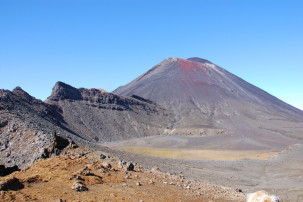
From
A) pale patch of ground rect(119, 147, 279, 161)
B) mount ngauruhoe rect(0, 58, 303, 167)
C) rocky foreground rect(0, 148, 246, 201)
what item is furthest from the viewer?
mount ngauruhoe rect(0, 58, 303, 167)

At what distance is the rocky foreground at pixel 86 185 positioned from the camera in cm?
650

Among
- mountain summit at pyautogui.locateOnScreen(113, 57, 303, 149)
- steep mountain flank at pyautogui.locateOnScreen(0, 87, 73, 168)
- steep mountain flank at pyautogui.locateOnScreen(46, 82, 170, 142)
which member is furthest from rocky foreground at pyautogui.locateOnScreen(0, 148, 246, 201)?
mountain summit at pyautogui.locateOnScreen(113, 57, 303, 149)

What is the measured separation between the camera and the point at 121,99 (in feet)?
260

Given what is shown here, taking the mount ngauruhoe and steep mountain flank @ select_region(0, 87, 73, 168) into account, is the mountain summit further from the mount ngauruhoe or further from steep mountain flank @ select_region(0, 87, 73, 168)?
steep mountain flank @ select_region(0, 87, 73, 168)

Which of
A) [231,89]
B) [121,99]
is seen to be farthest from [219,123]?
[231,89]

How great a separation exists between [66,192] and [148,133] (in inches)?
2583

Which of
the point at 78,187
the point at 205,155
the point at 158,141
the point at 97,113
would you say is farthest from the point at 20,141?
the point at 97,113

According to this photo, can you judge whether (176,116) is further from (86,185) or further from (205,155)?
(86,185)

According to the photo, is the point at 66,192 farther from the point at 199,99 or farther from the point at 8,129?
the point at 199,99

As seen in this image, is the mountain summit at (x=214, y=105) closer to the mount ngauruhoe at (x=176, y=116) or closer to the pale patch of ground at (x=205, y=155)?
the mount ngauruhoe at (x=176, y=116)

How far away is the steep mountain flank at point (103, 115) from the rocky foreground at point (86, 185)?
1948 inches

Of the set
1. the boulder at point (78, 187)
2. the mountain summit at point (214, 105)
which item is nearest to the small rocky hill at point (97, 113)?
the mountain summit at point (214, 105)

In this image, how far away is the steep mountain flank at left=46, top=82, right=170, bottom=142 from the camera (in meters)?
62.2

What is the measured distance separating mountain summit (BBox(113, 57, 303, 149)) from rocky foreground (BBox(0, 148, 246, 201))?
173 ft
